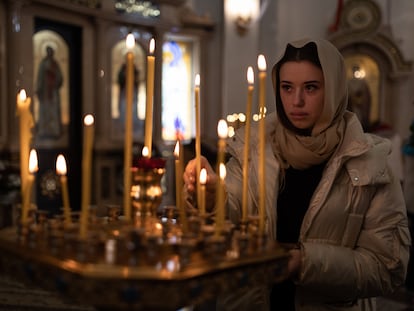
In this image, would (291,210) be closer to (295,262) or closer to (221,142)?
(295,262)

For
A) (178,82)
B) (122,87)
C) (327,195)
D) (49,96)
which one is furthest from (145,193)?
(178,82)

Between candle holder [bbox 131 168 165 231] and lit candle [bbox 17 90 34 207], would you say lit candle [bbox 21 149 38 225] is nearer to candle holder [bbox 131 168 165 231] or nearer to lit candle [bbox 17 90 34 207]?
lit candle [bbox 17 90 34 207]

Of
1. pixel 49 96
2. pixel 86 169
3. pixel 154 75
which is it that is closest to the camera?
pixel 86 169

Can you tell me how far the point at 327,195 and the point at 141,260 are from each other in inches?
33.5

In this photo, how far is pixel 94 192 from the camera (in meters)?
7.43

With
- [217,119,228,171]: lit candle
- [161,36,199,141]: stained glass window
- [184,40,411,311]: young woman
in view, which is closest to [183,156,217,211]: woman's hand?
[184,40,411,311]: young woman

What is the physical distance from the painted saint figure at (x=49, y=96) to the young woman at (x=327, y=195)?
553 cm

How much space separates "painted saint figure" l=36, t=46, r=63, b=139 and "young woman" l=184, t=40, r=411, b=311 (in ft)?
18.1

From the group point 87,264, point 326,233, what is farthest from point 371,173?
point 87,264

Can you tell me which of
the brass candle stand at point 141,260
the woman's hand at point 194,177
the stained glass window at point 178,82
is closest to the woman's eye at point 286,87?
the woman's hand at point 194,177

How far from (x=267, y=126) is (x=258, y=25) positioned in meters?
7.90

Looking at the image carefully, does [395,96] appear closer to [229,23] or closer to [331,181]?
[229,23]

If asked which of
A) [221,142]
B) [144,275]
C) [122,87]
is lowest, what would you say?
[144,275]

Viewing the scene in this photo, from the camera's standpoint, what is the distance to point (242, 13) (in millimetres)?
9086
